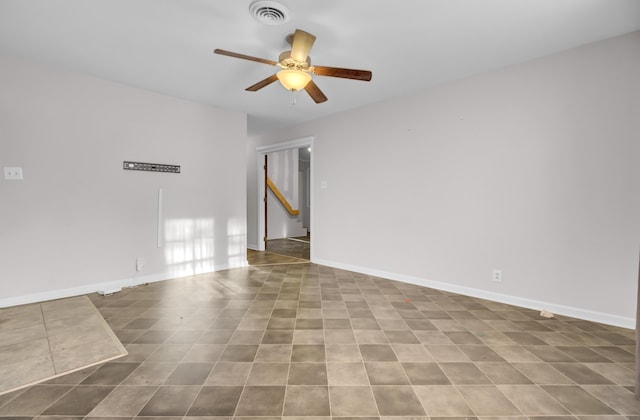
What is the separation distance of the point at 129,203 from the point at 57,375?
2.33 meters

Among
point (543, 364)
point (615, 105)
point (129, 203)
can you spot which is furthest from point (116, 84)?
point (615, 105)

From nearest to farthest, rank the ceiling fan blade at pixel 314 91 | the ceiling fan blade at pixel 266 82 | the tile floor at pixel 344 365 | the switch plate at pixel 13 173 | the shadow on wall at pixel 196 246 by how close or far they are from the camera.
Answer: the tile floor at pixel 344 365 → the ceiling fan blade at pixel 266 82 → the ceiling fan blade at pixel 314 91 → the switch plate at pixel 13 173 → the shadow on wall at pixel 196 246

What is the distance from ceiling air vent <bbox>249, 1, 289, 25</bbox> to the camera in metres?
2.03

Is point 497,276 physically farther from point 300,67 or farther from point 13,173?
point 13,173

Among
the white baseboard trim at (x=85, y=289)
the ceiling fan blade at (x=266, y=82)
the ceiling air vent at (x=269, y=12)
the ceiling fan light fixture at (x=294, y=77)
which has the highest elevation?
the ceiling air vent at (x=269, y=12)

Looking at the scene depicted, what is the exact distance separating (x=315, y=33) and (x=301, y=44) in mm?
258

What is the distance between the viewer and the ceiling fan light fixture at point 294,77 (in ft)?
7.70

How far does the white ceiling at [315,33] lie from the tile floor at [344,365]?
260 cm

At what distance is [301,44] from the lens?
88.9 inches

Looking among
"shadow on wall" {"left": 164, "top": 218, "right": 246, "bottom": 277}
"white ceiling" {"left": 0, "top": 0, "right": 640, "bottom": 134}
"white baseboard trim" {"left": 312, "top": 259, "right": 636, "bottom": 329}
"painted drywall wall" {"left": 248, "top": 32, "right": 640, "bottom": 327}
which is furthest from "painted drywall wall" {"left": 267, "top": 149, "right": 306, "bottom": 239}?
"white ceiling" {"left": 0, "top": 0, "right": 640, "bottom": 134}

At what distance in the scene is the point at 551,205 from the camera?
2801 millimetres

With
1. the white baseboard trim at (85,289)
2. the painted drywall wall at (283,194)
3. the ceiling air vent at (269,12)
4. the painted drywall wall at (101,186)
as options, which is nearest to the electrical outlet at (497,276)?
the ceiling air vent at (269,12)

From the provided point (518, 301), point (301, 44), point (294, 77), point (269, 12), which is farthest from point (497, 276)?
point (269, 12)

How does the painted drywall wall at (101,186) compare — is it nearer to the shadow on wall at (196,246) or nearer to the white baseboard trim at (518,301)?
the shadow on wall at (196,246)
